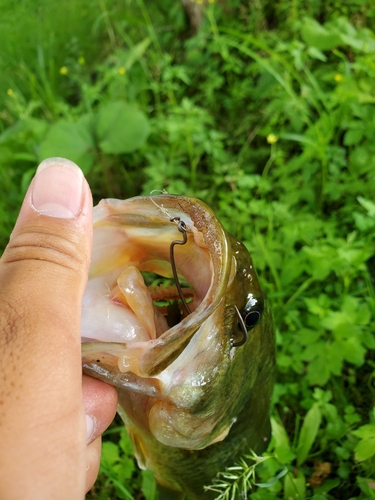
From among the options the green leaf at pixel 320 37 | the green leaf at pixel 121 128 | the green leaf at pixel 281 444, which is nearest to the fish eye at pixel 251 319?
the green leaf at pixel 281 444

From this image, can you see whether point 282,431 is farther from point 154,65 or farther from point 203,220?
point 154,65

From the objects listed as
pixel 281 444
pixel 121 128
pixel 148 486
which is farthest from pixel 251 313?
pixel 121 128

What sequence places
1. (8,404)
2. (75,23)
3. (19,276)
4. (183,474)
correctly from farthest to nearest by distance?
(75,23), (183,474), (19,276), (8,404)

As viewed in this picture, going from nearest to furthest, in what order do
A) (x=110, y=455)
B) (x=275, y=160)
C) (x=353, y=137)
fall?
(x=110, y=455) → (x=353, y=137) → (x=275, y=160)

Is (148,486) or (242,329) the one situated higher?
(242,329)

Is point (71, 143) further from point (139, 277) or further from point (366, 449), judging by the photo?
point (366, 449)

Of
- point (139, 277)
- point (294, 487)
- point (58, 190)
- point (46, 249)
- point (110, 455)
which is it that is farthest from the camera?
point (110, 455)

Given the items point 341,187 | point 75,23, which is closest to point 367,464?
point 341,187

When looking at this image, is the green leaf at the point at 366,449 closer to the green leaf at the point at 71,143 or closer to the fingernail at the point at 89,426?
the fingernail at the point at 89,426
